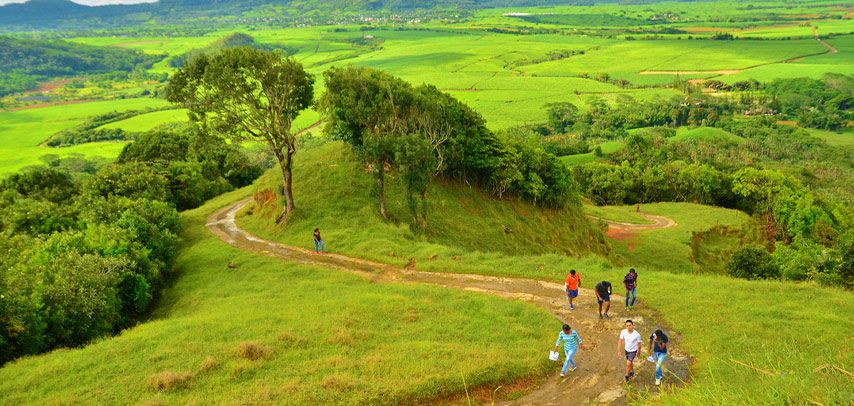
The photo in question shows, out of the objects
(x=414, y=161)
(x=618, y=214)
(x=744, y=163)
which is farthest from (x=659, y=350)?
(x=744, y=163)

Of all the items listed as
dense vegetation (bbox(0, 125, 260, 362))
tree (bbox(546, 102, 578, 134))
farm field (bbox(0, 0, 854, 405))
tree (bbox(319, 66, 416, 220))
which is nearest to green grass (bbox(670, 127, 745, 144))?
tree (bbox(546, 102, 578, 134))

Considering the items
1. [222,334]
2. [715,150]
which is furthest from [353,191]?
[715,150]

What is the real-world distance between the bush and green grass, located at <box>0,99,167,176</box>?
140 m

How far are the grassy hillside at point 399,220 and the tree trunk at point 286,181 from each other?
94cm

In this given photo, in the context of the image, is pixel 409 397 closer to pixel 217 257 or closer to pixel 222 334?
pixel 222 334

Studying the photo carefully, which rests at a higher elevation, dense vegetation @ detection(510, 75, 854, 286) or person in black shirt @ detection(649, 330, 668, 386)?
person in black shirt @ detection(649, 330, 668, 386)

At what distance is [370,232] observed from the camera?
124 ft

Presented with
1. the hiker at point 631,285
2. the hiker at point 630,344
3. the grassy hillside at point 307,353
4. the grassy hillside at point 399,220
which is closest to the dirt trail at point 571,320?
the hiker at point 631,285

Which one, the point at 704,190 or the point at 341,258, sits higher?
the point at 341,258

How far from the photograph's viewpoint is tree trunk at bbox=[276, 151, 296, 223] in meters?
38.3

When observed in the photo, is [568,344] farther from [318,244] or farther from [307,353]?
[318,244]

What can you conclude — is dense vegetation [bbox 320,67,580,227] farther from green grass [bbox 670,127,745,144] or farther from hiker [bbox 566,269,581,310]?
green grass [bbox 670,127,745,144]

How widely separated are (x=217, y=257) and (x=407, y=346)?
72.4 ft

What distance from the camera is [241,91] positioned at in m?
34.9
